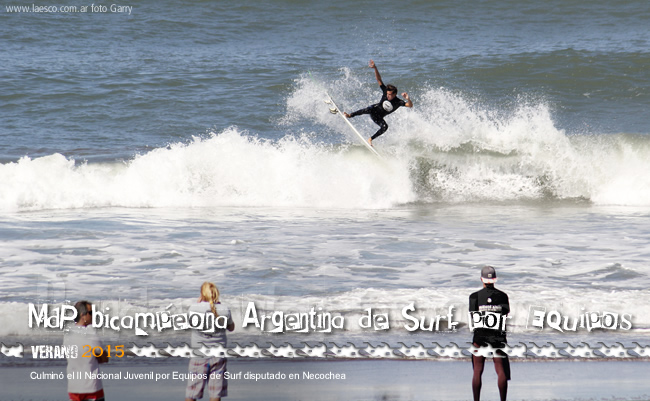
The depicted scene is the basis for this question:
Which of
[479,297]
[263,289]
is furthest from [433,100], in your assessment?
[479,297]

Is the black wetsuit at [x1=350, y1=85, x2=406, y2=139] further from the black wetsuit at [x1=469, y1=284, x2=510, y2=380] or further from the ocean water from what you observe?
the black wetsuit at [x1=469, y1=284, x2=510, y2=380]

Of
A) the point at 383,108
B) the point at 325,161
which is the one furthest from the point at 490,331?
the point at 325,161

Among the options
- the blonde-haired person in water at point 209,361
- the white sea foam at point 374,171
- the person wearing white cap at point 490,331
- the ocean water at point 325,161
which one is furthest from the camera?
the white sea foam at point 374,171

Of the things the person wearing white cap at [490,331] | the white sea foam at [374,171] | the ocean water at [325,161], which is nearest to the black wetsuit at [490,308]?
the person wearing white cap at [490,331]

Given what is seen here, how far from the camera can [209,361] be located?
4535 mm

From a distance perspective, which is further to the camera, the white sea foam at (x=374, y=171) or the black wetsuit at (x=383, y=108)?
the white sea foam at (x=374, y=171)

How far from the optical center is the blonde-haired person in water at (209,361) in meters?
4.49

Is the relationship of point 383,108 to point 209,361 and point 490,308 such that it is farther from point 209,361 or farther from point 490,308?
point 209,361

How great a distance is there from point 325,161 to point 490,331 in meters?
10.7

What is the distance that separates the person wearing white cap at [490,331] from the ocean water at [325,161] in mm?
1524

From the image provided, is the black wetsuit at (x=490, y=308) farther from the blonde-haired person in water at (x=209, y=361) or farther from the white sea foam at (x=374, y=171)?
the white sea foam at (x=374, y=171)

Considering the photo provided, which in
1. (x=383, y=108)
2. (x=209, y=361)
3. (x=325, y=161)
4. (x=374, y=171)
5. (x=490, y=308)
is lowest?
(x=209, y=361)

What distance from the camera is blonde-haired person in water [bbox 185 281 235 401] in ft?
14.7

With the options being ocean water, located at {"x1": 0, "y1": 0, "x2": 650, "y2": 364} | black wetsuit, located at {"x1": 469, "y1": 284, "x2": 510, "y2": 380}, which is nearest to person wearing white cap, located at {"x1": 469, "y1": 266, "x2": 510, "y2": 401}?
black wetsuit, located at {"x1": 469, "y1": 284, "x2": 510, "y2": 380}
